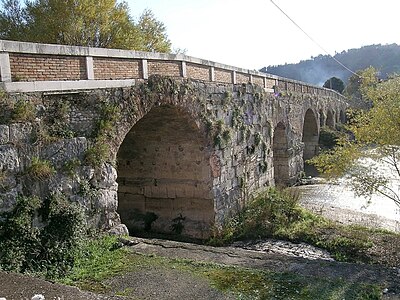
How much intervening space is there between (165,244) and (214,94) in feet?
18.4

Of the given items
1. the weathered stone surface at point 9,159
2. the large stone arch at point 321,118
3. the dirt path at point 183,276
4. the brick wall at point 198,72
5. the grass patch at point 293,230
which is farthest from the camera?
the large stone arch at point 321,118

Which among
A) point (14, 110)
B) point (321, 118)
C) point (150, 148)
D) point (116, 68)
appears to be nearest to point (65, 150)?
point (14, 110)

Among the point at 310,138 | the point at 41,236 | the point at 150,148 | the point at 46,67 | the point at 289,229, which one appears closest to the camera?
the point at 41,236

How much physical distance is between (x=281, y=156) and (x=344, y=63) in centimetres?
10068

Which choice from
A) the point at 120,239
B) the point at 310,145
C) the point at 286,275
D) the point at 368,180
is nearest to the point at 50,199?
the point at 120,239

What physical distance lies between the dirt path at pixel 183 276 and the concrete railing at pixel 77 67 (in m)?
2.92

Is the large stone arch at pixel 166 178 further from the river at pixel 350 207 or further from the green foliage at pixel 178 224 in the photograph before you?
the river at pixel 350 207

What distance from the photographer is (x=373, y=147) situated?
1090cm

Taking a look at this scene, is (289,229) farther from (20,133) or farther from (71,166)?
(20,133)

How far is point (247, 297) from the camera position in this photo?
4996mm

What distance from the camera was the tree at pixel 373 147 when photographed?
10172 mm

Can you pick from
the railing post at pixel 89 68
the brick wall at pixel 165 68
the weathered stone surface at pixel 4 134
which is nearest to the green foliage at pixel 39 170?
the weathered stone surface at pixel 4 134

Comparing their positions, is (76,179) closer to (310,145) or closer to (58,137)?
(58,137)

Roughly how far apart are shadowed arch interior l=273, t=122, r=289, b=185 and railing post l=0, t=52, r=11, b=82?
14.7m
